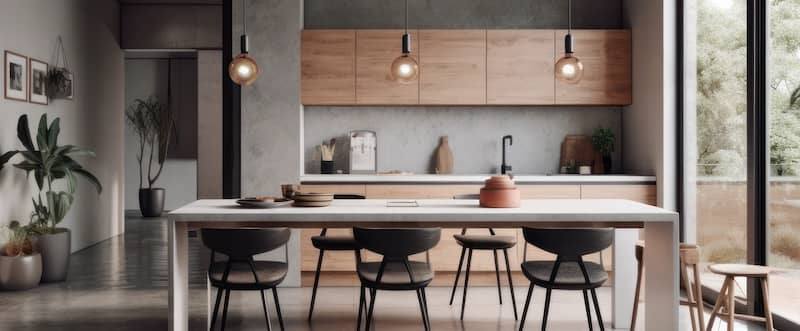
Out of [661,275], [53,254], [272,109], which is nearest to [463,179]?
[272,109]

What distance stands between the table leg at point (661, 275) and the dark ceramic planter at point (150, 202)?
335 inches

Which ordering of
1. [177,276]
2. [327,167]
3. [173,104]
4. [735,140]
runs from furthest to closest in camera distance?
[173,104]
[327,167]
[735,140]
[177,276]

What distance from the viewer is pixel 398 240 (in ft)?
9.67

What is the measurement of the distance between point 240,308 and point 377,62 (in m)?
A: 2.32

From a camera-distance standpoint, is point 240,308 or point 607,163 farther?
point 607,163

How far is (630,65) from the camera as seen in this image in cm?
544

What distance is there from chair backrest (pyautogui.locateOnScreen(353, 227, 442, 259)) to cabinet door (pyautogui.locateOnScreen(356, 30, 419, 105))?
2.57m

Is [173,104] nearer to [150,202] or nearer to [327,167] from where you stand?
[150,202]

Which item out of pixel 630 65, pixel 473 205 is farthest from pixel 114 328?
pixel 630 65

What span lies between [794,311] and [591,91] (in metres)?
2.46

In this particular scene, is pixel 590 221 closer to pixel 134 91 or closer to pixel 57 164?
pixel 57 164

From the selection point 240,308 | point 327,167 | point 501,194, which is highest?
point 327,167

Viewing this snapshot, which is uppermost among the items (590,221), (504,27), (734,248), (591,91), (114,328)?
(504,27)

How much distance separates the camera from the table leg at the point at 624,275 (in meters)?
3.80
